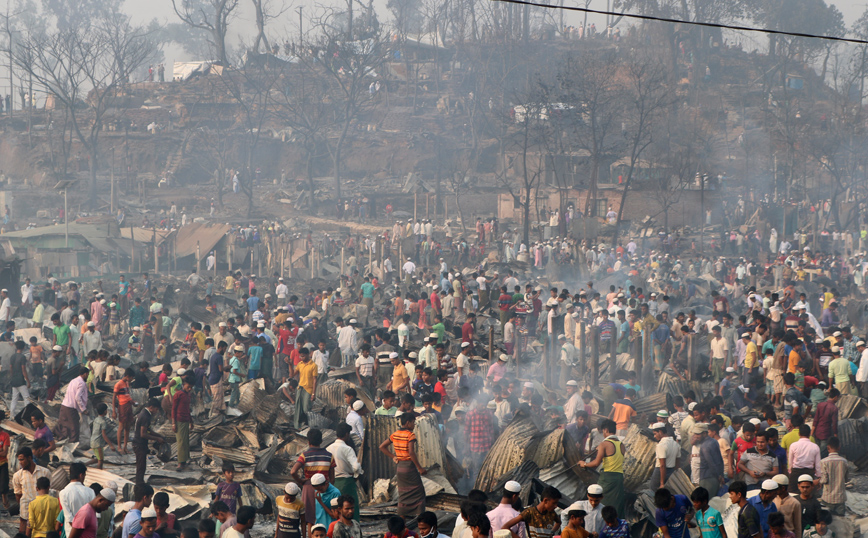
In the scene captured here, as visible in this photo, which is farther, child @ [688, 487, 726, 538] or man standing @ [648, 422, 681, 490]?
man standing @ [648, 422, 681, 490]

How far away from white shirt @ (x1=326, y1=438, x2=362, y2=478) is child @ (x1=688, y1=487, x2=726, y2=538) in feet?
9.89

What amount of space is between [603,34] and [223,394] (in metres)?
66.0

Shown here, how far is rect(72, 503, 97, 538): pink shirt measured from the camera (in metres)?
6.82

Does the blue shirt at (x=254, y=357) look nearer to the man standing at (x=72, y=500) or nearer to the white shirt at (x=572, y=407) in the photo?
the white shirt at (x=572, y=407)

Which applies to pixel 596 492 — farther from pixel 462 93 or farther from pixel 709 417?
pixel 462 93

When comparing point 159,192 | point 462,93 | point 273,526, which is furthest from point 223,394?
point 462,93

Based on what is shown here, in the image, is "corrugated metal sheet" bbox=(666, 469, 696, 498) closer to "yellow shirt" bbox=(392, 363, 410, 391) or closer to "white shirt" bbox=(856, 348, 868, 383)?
"yellow shirt" bbox=(392, 363, 410, 391)

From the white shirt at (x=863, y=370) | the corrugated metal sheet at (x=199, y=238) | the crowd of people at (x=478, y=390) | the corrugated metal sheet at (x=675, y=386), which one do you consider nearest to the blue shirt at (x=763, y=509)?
the crowd of people at (x=478, y=390)

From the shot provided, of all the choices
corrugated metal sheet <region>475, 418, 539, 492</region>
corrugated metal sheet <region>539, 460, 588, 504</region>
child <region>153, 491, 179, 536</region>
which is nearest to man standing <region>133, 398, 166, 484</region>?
child <region>153, 491, 179, 536</region>

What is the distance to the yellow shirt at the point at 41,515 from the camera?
7.25 m

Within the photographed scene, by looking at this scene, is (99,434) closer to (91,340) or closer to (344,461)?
(344,461)

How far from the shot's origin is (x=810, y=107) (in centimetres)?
5675

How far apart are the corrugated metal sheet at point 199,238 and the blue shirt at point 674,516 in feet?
81.6

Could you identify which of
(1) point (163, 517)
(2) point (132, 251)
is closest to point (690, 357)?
(1) point (163, 517)
